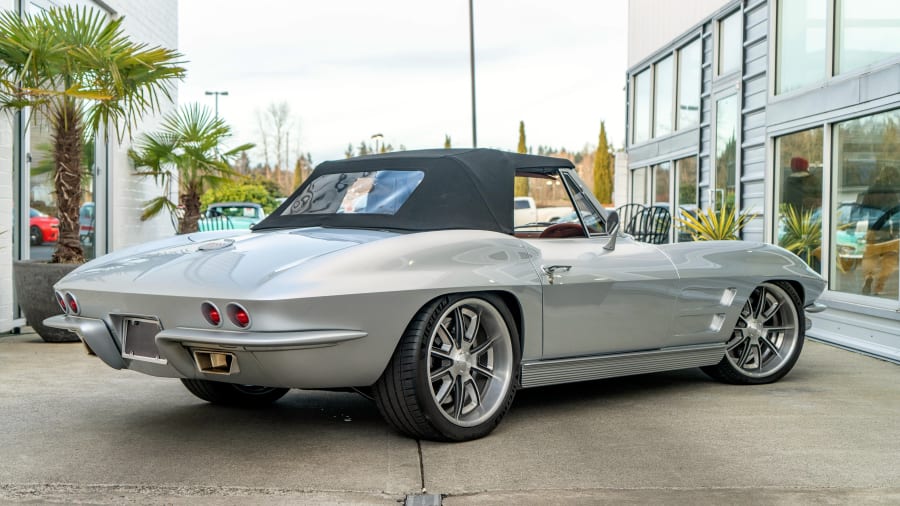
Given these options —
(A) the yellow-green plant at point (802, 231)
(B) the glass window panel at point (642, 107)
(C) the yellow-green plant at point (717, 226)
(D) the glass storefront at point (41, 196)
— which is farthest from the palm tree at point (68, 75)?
(B) the glass window panel at point (642, 107)

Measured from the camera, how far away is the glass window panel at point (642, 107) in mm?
17000

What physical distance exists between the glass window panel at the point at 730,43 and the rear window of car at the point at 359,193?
8.03 meters

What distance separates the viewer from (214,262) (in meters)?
3.98

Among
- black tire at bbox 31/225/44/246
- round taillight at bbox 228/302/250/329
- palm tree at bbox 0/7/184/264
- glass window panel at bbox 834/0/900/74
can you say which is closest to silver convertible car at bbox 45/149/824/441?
round taillight at bbox 228/302/250/329

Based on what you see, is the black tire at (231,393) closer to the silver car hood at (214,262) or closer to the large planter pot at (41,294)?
the silver car hood at (214,262)

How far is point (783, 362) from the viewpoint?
19.5ft

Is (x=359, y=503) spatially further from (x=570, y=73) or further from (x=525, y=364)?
(x=570, y=73)

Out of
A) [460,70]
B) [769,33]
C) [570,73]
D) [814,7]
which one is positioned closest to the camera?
[814,7]

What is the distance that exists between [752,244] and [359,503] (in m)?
3.36

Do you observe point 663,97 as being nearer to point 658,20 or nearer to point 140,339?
point 658,20

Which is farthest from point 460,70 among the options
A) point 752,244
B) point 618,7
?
point 752,244

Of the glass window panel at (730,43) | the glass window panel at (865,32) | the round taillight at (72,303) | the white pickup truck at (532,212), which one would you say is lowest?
the round taillight at (72,303)

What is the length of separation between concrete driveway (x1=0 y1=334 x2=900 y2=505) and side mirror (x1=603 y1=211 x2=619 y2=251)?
0.87 m

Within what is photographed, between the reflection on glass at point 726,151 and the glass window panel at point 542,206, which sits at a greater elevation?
the reflection on glass at point 726,151
